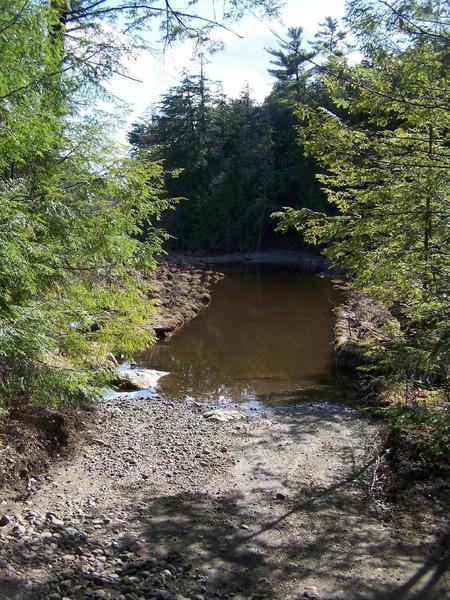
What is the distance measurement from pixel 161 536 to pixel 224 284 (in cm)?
2815

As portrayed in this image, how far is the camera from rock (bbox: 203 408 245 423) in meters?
9.67

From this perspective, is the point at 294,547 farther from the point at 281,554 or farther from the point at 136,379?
the point at 136,379

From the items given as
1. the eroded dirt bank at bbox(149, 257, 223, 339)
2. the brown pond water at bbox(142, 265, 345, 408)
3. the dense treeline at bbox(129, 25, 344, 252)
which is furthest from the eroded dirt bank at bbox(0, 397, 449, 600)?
the dense treeline at bbox(129, 25, 344, 252)

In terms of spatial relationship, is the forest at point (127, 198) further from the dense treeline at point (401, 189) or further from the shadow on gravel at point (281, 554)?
the shadow on gravel at point (281, 554)

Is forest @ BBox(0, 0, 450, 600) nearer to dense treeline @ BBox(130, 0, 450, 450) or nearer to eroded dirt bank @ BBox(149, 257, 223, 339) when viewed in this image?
dense treeline @ BBox(130, 0, 450, 450)

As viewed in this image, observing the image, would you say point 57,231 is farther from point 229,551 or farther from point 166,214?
point 166,214

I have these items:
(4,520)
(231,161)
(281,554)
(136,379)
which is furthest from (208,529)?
(231,161)

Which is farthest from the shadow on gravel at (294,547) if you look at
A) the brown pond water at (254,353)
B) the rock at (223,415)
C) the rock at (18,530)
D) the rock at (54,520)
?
the brown pond water at (254,353)

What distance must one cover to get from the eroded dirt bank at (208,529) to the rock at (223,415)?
4.46 feet

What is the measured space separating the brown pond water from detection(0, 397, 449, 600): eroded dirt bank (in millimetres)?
3961

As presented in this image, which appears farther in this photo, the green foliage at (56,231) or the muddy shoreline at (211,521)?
the green foliage at (56,231)

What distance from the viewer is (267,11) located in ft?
16.4

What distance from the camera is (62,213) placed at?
641cm

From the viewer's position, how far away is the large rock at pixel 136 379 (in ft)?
39.1
